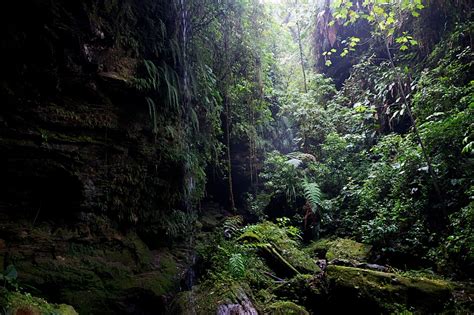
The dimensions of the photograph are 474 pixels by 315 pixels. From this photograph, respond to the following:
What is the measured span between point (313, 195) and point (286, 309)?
4425 mm

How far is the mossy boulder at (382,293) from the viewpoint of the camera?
3951 mm

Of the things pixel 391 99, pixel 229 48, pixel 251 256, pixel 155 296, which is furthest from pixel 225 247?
pixel 391 99

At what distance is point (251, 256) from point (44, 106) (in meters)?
4.33

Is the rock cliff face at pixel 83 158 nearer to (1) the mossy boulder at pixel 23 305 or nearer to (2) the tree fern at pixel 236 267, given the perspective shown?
(1) the mossy boulder at pixel 23 305

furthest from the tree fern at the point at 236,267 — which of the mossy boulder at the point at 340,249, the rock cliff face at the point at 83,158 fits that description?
the mossy boulder at the point at 340,249

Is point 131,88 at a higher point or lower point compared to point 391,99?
lower

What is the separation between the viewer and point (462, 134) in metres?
5.64

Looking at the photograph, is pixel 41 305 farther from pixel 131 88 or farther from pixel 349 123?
pixel 349 123

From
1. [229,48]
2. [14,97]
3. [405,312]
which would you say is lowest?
[405,312]

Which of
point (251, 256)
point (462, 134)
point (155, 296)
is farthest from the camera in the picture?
point (251, 256)

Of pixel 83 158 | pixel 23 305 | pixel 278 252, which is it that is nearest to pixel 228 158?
pixel 278 252

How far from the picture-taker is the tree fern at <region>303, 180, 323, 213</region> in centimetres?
830

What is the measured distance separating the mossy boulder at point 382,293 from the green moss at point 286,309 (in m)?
0.46

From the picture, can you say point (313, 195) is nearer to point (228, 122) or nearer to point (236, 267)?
point (228, 122)
